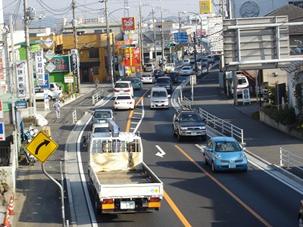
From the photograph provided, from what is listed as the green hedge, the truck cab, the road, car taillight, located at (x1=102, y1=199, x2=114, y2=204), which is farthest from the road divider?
the green hedge

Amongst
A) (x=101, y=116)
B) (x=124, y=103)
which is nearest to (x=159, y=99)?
(x=124, y=103)

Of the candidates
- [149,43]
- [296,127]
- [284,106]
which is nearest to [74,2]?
[284,106]

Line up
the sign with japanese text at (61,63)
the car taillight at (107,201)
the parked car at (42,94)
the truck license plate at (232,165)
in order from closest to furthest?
the car taillight at (107,201)
the truck license plate at (232,165)
the parked car at (42,94)
the sign with japanese text at (61,63)

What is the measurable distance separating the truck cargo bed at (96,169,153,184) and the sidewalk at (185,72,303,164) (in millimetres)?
9265

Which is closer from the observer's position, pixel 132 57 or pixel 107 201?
pixel 107 201

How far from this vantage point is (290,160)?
1196 inches

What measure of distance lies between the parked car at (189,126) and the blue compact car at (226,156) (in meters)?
9.15

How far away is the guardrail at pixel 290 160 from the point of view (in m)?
29.5

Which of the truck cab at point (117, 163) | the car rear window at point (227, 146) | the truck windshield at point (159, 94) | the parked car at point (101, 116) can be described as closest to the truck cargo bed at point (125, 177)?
the truck cab at point (117, 163)

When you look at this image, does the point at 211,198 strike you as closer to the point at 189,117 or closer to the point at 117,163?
the point at 117,163

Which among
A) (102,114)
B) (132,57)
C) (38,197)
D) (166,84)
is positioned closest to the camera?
(38,197)

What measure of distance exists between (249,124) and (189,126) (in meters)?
8.47

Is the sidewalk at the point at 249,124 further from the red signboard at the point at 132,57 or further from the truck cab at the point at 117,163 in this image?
the red signboard at the point at 132,57

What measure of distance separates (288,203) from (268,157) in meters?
10.7
